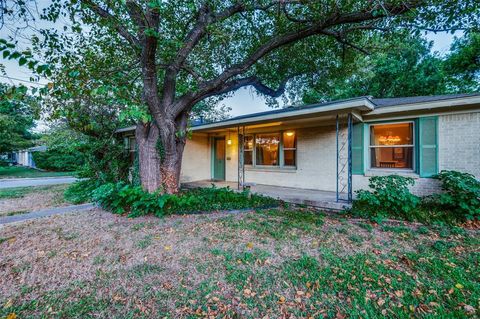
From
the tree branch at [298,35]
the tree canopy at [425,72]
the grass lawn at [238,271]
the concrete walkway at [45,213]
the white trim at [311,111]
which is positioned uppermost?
the tree canopy at [425,72]

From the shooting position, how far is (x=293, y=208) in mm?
6293

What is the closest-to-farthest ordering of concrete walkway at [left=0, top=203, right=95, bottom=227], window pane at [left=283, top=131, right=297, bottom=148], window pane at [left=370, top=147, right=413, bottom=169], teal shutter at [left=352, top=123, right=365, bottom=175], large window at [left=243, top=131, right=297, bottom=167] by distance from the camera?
concrete walkway at [left=0, top=203, right=95, bottom=227] → window pane at [left=370, top=147, right=413, bottom=169] → teal shutter at [left=352, top=123, right=365, bottom=175] → window pane at [left=283, top=131, right=297, bottom=148] → large window at [left=243, top=131, right=297, bottom=167]

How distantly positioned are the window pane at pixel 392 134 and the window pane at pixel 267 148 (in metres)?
3.44

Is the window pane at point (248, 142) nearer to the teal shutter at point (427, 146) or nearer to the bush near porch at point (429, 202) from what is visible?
the bush near porch at point (429, 202)

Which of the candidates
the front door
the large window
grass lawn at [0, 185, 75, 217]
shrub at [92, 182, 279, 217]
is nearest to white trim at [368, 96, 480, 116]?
the large window

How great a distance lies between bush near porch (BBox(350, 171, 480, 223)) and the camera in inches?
188

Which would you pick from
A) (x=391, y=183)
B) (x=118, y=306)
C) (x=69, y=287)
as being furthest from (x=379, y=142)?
(x=69, y=287)

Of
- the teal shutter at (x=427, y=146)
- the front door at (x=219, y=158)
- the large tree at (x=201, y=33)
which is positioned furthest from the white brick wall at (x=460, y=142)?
the front door at (x=219, y=158)

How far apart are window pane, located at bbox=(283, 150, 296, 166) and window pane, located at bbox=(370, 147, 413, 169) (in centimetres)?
272

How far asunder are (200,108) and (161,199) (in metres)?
11.7

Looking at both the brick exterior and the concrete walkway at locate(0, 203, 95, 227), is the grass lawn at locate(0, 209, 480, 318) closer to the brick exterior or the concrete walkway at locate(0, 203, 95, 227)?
the concrete walkway at locate(0, 203, 95, 227)

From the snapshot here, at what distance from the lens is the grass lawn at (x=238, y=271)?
240cm

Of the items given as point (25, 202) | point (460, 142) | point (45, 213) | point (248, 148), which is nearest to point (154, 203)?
point (45, 213)

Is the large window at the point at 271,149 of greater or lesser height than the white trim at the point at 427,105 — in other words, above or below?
below
